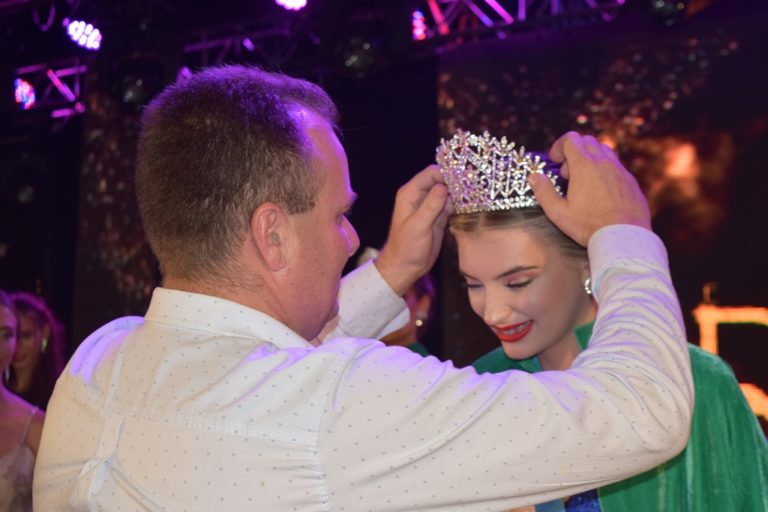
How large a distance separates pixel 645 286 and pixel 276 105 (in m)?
0.58

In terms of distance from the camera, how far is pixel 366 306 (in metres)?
1.89

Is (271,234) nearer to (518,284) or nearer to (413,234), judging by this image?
(413,234)

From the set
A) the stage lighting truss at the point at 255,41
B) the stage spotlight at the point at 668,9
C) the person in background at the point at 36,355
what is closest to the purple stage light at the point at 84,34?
the stage lighting truss at the point at 255,41

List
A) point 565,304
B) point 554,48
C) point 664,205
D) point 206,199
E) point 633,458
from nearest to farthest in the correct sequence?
point 633,458
point 206,199
point 565,304
point 664,205
point 554,48

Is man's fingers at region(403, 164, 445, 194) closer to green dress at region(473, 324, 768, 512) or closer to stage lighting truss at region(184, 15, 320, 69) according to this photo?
green dress at region(473, 324, 768, 512)

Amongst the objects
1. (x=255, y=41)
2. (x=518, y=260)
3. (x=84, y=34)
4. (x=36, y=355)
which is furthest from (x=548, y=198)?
(x=84, y=34)

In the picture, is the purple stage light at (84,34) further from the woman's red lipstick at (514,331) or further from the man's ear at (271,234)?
the man's ear at (271,234)

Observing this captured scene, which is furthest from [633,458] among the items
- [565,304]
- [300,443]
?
[565,304]

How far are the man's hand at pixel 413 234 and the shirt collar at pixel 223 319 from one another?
0.56 m

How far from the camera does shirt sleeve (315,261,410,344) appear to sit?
189 centimetres

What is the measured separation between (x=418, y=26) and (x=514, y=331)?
3.17m

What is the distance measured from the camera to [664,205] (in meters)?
4.77

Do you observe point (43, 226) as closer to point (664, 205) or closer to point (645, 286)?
point (664, 205)

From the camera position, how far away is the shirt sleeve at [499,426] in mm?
1162
